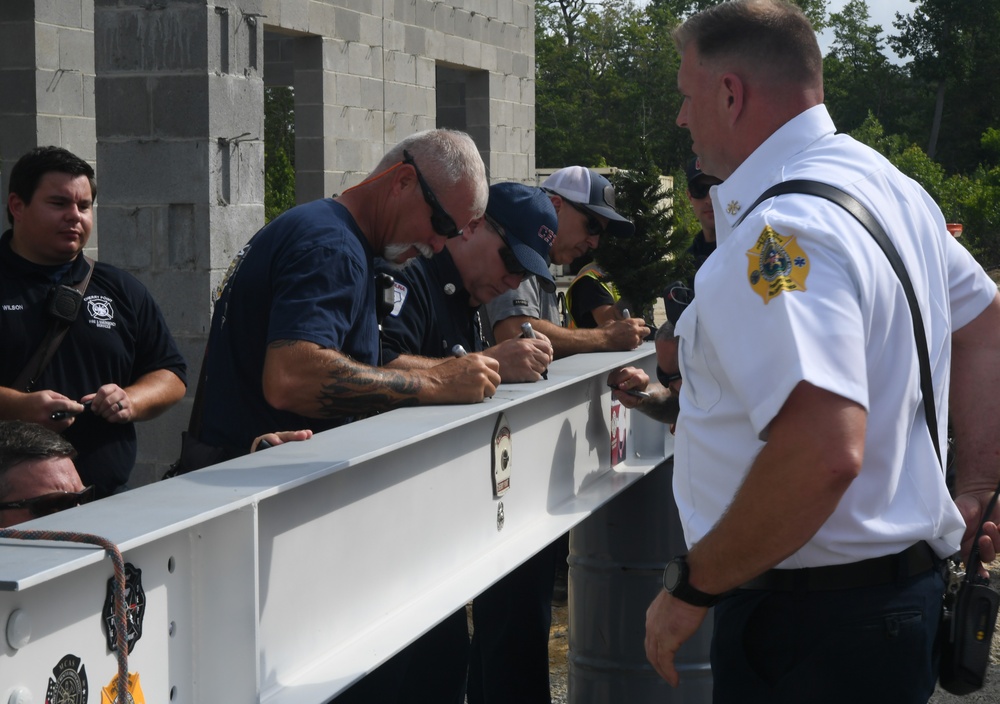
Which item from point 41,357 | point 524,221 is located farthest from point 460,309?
point 41,357

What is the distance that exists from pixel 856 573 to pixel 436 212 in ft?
5.28

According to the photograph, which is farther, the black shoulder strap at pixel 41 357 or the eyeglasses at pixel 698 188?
the eyeglasses at pixel 698 188

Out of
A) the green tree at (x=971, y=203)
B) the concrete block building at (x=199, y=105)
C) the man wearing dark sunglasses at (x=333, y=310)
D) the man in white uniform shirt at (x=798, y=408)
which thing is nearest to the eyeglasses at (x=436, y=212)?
the man wearing dark sunglasses at (x=333, y=310)

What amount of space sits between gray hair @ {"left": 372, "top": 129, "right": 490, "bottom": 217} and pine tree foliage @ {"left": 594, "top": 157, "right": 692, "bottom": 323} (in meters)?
21.8

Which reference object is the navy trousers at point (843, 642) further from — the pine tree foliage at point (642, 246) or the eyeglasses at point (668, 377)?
the pine tree foliage at point (642, 246)

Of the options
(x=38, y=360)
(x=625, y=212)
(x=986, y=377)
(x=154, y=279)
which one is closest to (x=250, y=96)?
(x=154, y=279)

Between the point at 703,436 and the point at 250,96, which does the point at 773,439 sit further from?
the point at 250,96

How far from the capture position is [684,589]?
210 centimetres

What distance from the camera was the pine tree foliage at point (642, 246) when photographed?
25422 mm

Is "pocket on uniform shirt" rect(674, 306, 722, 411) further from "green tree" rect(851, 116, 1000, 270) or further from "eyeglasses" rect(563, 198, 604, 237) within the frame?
"green tree" rect(851, 116, 1000, 270)

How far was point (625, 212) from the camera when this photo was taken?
2556cm

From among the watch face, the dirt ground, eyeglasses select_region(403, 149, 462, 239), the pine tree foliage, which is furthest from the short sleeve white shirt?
the pine tree foliage

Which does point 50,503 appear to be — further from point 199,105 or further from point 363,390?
point 199,105

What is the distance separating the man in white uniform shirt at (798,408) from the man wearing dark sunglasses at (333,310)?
95 centimetres
